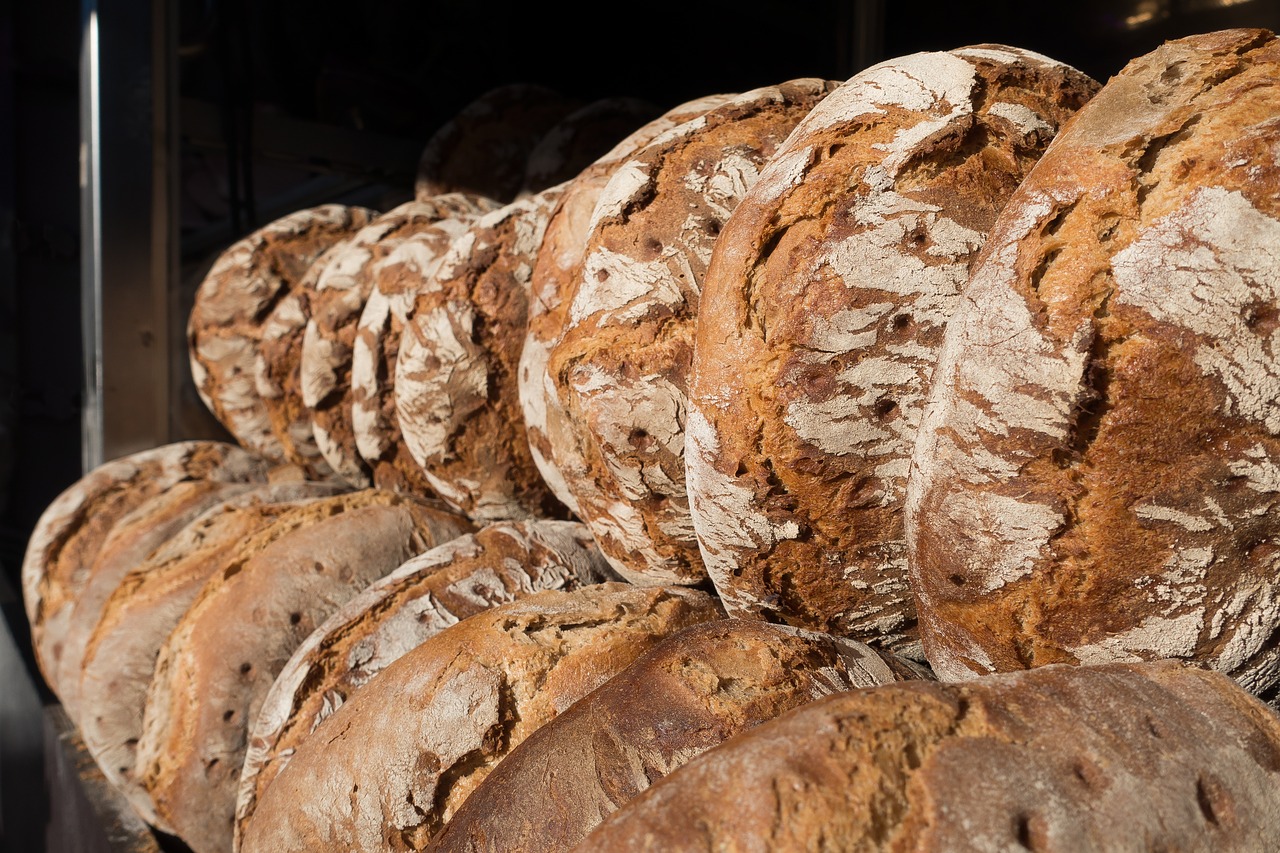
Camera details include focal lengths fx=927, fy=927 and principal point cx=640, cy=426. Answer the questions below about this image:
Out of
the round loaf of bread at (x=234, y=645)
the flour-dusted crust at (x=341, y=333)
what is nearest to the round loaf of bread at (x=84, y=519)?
the flour-dusted crust at (x=341, y=333)

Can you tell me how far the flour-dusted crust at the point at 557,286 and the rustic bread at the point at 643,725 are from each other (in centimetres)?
42

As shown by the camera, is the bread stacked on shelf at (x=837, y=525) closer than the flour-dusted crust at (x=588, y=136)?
Yes

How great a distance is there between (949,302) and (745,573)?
1.24 ft

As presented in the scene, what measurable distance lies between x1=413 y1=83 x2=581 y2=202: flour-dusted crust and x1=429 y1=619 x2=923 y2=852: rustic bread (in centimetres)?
199

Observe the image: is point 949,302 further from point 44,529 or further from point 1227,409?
point 44,529

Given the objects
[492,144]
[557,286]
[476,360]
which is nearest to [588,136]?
[492,144]

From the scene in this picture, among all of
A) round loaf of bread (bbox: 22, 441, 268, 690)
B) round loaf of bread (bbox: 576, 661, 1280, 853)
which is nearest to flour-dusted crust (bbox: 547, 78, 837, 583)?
round loaf of bread (bbox: 576, 661, 1280, 853)

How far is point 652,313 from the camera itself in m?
1.16

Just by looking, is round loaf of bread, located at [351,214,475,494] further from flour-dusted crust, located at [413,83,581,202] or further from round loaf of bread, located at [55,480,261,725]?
flour-dusted crust, located at [413,83,581,202]

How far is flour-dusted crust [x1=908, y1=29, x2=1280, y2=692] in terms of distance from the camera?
2.28 ft

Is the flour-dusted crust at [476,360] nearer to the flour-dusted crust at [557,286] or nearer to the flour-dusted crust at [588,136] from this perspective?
the flour-dusted crust at [557,286]

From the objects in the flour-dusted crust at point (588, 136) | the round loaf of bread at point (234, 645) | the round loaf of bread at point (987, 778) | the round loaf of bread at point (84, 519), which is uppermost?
the flour-dusted crust at point (588, 136)

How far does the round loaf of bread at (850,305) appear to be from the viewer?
2.96 ft

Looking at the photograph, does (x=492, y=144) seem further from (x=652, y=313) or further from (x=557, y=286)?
(x=652, y=313)
